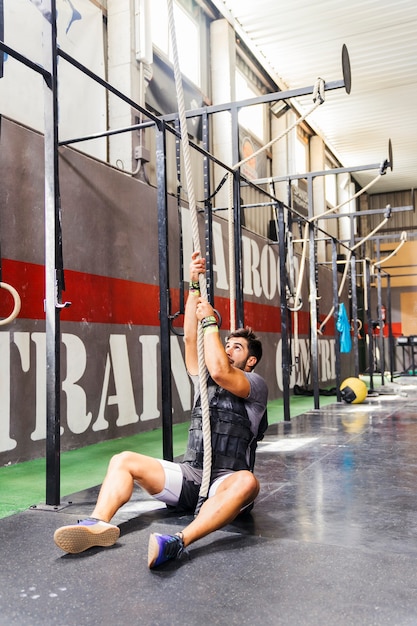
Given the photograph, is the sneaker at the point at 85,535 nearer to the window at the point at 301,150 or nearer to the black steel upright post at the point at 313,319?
the black steel upright post at the point at 313,319

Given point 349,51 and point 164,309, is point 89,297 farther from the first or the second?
point 349,51

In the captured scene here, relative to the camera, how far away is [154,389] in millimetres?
5691

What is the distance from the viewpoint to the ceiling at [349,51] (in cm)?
803

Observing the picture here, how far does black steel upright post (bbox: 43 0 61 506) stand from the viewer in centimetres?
291

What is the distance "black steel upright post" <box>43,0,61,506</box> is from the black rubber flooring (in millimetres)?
240

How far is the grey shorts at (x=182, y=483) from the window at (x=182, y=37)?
575cm

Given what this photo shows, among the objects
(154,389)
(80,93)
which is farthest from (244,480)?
(80,93)

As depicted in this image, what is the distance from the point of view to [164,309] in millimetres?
3754

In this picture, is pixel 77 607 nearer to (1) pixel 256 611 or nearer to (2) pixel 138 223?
(1) pixel 256 611

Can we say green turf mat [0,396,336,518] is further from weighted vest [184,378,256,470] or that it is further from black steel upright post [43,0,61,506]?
weighted vest [184,378,256,470]

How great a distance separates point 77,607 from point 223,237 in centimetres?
608

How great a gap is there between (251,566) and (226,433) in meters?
0.63

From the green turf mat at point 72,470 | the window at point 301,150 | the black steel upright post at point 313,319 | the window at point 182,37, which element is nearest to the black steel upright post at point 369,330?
the black steel upright post at point 313,319

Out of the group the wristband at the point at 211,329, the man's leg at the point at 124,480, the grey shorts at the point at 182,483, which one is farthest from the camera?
the grey shorts at the point at 182,483
